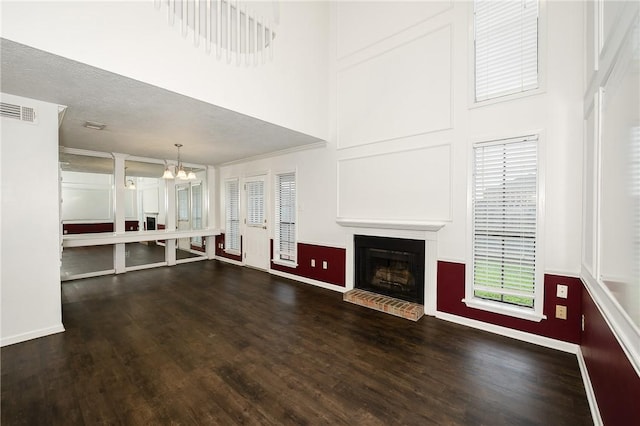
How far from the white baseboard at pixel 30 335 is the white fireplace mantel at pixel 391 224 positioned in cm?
383

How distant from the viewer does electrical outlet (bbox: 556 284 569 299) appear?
2635mm

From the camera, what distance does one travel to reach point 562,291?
266cm

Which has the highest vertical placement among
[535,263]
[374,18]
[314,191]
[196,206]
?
[374,18]

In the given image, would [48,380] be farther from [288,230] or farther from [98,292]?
[288,230]

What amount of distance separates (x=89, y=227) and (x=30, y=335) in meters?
8.26

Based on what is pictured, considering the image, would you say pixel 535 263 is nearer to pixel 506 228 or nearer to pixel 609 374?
pixel 506 228

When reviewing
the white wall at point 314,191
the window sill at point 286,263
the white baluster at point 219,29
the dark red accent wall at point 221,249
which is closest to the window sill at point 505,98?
the white wall at point 314,191

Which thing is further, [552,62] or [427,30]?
[427,30]

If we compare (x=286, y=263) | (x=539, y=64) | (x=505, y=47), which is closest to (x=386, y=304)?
(x=286, y=263)

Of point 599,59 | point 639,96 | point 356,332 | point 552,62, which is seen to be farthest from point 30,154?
point 552,62

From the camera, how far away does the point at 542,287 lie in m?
2.74

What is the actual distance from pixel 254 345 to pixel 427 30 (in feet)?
14.7

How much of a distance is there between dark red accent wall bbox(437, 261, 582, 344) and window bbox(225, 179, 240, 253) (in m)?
4.96

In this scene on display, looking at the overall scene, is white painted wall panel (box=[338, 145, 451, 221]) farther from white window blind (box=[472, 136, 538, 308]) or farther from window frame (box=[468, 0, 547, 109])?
window frame (box=[468, 0, 547, 109])
